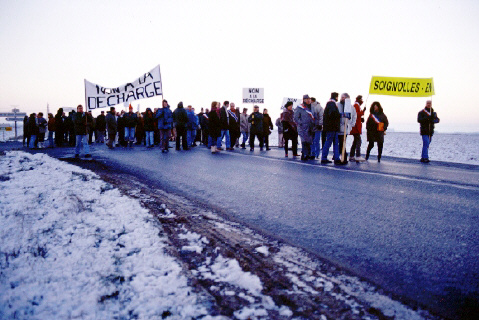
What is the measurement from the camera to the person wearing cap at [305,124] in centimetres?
1045

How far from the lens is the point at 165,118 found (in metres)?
13.9

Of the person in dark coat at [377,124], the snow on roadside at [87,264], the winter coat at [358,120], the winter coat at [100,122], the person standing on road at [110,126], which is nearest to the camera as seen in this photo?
the snow on roadside at [87,264]

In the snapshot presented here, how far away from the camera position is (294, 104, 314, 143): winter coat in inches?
411

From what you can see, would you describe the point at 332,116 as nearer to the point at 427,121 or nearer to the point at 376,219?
the point at 427,121

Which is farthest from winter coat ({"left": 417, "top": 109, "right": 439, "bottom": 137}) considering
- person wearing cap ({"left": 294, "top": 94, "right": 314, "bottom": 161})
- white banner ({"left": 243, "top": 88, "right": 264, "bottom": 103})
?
white banner ({"left": 243, "top": 88, "right": 264, "bottom": 103})

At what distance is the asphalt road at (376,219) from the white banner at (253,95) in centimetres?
1177

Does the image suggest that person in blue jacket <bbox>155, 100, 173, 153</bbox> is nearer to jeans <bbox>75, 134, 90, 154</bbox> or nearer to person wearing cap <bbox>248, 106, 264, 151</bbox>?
jeans <bbox>75, 134, 90, 154</bbox>

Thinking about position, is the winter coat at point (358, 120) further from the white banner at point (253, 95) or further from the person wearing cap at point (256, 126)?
the white banner at point (253, 95)

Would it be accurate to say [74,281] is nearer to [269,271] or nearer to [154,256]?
[154,256]

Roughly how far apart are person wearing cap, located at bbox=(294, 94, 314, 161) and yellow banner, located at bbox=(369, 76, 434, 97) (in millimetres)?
2516

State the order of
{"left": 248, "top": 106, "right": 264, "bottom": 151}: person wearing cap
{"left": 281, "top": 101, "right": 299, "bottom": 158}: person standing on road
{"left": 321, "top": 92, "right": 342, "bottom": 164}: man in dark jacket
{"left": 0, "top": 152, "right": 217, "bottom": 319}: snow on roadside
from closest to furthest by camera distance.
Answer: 1. {"left": 0, "top": 152, "right": 217, "bottom": 319}: snow on roadside
2. {"left": 321, "top": 92, "right": 342, "bottom": 164}: man in dark jacket
3. {"left": 281, "top": 101, "right": 299, "bottom": 158}: person standing on road
4. {"left": 248, "top": 106, "right": 264, "bottom": 151}: person wearing cap

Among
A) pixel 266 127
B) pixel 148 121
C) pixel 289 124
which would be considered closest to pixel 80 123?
pixel 148 121

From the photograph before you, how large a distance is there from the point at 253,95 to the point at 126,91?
22.5ft

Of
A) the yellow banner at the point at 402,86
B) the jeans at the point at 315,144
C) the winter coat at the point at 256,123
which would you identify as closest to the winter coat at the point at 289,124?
the jeans at the point at 315,144
